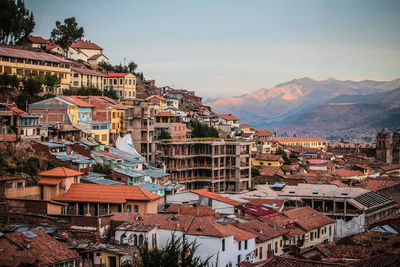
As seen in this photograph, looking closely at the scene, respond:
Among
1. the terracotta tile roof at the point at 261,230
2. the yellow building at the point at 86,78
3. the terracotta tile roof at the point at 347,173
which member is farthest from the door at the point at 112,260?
the terracotta tile roof at the point at 347,173

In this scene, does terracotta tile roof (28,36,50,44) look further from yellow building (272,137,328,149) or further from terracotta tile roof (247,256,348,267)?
yellow building (272,137,328,149)

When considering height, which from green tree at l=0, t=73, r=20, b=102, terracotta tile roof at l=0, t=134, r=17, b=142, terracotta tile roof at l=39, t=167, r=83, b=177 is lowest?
terracotta tile roof at l=39, t=167, r=83, b=177

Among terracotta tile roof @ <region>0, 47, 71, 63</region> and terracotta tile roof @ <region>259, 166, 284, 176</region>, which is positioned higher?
terracotta tile roof @ <region>0, 47, 71, 63</region>

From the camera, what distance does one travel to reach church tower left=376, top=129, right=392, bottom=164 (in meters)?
126

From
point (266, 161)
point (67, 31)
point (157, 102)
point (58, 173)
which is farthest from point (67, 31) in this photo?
point (58, 173)

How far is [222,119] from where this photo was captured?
337 ft

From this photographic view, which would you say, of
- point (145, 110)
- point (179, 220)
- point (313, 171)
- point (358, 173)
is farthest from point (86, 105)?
point (358, 173)

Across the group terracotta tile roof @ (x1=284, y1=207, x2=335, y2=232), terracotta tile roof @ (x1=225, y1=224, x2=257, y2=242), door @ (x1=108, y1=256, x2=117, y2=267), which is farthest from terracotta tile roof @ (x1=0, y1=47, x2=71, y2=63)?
door @ (x1=108, y1=256, x2=117, y2=267)

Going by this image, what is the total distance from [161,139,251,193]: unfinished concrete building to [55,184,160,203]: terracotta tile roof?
2458 cm

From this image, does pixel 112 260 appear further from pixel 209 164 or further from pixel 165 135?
pixel 209 164

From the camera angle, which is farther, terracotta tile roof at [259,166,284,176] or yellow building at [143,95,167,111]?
yellow building at [143,95,167,111]

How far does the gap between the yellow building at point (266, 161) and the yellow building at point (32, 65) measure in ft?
88.8

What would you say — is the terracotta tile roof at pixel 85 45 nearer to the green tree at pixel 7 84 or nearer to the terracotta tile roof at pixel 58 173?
the green tree at pixel 7 84

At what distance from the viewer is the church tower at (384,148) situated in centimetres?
12575
